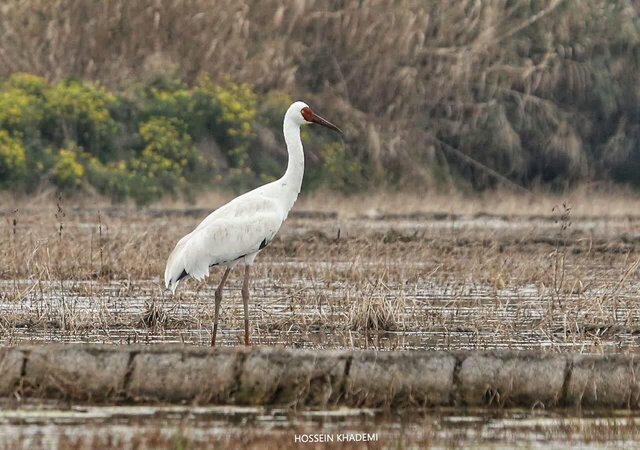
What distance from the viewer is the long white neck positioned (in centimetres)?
1231

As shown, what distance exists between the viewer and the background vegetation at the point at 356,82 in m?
32.5

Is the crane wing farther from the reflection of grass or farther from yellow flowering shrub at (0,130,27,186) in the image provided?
yellow flowering shrub at (0,130,27,186)

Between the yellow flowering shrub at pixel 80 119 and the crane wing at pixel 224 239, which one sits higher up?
the yellow flowering shrub at pixel 80 119

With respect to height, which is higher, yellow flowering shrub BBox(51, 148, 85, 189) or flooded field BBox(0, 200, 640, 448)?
yellow flowering shrub BBox(51, 148, 85, 189)

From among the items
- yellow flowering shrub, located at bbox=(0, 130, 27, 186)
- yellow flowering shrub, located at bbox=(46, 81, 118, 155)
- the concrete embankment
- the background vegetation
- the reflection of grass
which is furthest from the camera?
the background vegetation

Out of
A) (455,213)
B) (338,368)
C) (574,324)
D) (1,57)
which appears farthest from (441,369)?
(1,57)

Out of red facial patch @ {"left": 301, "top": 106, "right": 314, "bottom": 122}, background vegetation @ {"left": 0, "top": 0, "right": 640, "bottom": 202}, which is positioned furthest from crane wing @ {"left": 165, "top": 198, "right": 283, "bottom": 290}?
background vegetation @ {"left": 0, "top": 0, "right": 640, "bottom": 202}

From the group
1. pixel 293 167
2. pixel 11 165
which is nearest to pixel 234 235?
pixel 293 167

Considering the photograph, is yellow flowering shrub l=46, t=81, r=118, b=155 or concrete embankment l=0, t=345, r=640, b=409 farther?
yellow flowering shrub l=46, t=81, r=118, b=155

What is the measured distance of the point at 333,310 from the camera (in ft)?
A: 43.4

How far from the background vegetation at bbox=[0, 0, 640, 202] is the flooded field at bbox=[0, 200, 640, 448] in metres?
8.13

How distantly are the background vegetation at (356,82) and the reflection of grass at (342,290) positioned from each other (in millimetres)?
7154

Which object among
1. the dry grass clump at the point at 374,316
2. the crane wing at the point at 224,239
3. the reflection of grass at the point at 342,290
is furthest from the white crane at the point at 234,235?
the dry grass clump at the point at 374,316

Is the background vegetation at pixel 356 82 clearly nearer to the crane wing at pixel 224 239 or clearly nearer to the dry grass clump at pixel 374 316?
the dry grass clump at pixel 374 316
